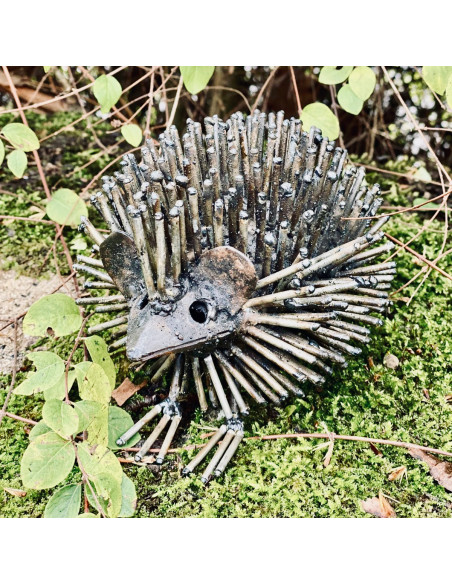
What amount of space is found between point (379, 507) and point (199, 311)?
655mm

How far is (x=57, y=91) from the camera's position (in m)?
3.18

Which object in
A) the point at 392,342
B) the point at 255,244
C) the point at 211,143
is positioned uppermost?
the point at 211,143

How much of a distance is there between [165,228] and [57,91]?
205 cm

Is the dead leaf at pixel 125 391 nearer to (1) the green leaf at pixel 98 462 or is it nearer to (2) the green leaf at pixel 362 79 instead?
(1) the green leaf at pixel 98 462

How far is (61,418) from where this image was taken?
148 centimetres

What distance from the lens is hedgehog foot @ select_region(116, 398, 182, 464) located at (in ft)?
5.24

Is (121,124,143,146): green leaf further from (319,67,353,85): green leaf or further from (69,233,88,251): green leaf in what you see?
(319,67,353,85): green leaf

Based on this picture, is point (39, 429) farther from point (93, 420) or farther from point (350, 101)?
point (350, 101)

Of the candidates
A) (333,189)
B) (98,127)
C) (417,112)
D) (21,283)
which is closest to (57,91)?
(98,127)

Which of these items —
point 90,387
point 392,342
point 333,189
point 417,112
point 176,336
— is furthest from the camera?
point 417,112

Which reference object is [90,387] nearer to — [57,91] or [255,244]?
[255,244]

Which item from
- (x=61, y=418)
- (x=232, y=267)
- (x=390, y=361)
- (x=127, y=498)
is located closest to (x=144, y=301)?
(x=232, y=267)

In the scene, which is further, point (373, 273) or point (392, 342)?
point (392, 342)

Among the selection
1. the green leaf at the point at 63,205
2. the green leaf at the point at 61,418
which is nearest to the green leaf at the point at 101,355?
the green leaf at the point at 61,418
